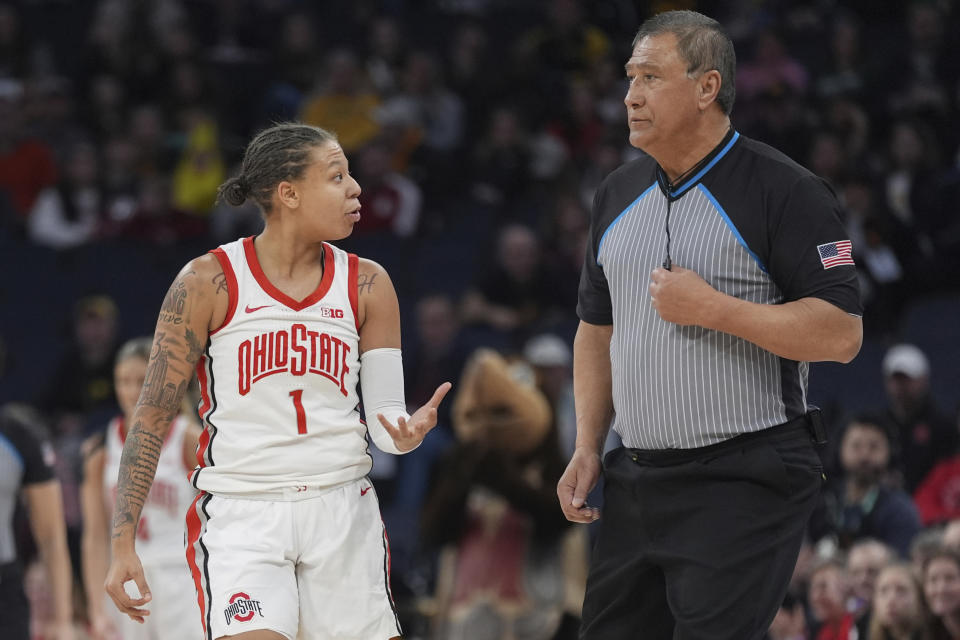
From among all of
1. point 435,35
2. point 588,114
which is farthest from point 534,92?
point 435,35

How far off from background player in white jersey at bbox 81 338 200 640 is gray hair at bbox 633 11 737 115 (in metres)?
3.42

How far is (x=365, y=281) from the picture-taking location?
13.7ft

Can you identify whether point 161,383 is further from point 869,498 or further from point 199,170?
point 199,170

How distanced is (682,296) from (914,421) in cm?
519

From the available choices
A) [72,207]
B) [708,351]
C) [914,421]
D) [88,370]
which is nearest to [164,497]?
[708,351]

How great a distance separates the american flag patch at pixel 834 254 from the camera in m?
3.63

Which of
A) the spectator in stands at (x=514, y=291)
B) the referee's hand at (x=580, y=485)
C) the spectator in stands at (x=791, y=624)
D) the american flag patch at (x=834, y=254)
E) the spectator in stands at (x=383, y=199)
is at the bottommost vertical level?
the spectator in stands at (x=791, y=624)

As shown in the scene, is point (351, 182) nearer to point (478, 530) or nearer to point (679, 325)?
point (679, 325)

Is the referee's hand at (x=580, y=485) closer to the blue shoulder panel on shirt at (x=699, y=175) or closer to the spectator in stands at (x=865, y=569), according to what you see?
the blue shoulder panel on shirt at (x=699, y=175)

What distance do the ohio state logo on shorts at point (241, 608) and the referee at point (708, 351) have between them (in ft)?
3.13

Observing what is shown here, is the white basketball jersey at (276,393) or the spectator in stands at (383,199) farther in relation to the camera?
the spectator in stands at (383,199)

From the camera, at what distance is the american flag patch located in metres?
3.63

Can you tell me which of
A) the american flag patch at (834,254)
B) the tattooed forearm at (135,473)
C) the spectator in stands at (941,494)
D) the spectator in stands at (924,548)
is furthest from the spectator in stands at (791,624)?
the tattooed forearm at (135,473)

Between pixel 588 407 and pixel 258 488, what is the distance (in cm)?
103
